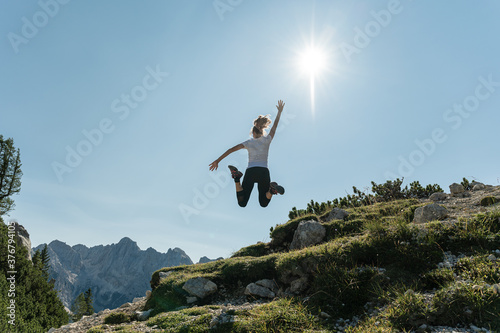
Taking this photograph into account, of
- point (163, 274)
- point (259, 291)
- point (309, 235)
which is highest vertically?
point (309, 235)

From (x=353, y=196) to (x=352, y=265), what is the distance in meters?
11.7

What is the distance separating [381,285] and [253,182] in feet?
14.8

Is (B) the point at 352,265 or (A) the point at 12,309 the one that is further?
(A) the point at 12,309

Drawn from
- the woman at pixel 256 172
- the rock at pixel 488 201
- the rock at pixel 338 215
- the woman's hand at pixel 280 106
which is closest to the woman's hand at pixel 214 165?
the woman at pixel 256 172

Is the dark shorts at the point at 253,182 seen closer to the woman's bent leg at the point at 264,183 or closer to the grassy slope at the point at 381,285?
the woman's bent leg at the point at 264,183

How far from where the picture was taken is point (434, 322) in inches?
211

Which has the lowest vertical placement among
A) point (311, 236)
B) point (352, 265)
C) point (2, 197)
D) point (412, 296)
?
point (412, 296)

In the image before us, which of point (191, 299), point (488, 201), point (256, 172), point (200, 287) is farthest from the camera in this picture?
point (488, 201)

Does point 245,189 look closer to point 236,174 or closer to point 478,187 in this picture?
point 236,174

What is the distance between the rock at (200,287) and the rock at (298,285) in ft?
11.1

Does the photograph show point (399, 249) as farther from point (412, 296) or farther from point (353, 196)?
point (353, 196)

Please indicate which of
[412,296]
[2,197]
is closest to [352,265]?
[412,296]

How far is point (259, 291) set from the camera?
9.25 meters

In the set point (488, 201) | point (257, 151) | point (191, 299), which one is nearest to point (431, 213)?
point (488, 201)
